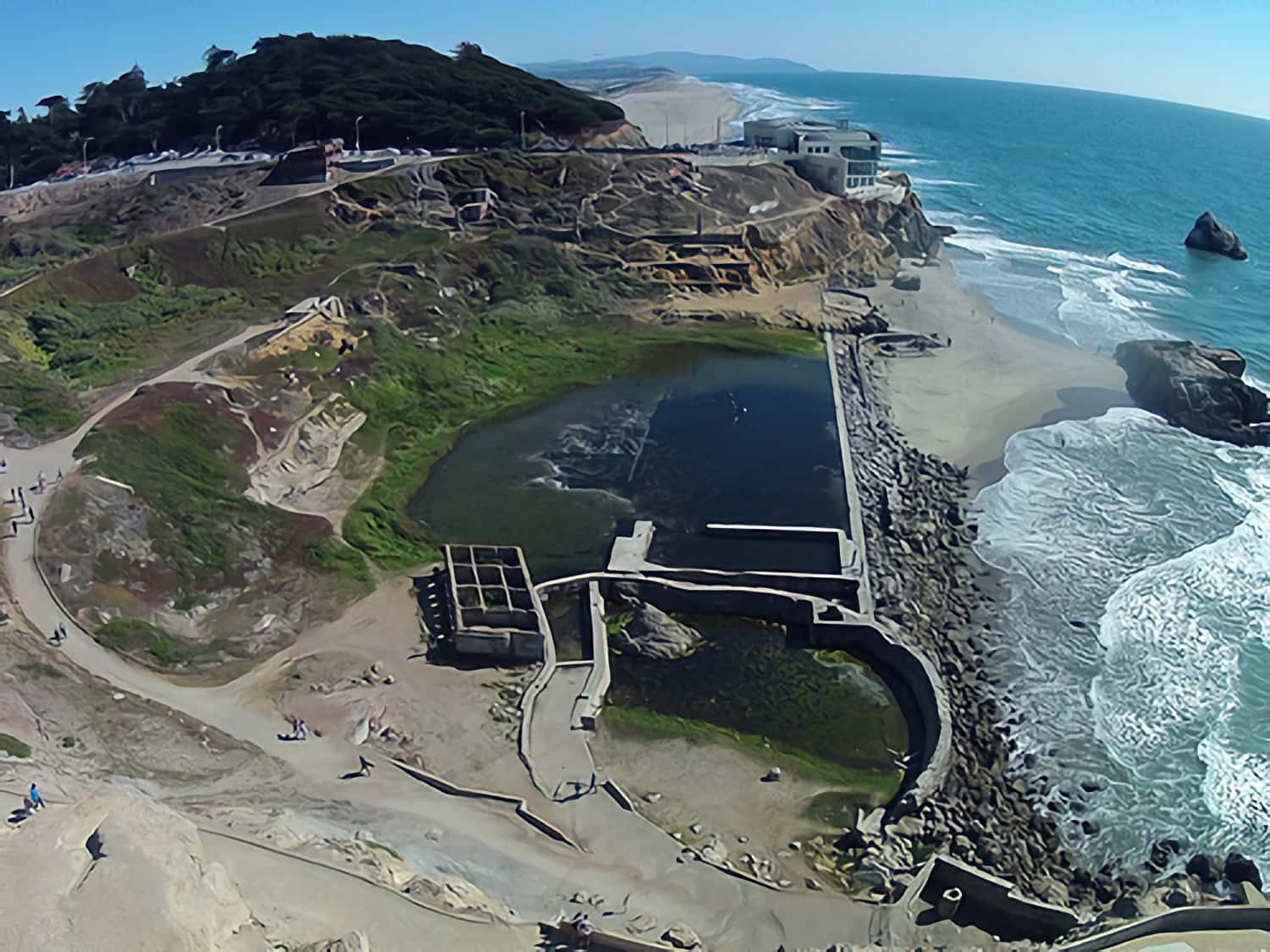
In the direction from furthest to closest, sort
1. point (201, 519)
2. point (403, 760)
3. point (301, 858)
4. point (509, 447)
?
1. point (509, 447)
2. point (201, 519)
3. point (403, 760)
4. point (301, 858)

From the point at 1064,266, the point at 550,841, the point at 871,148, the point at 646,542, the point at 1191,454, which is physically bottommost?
the point at 550,841

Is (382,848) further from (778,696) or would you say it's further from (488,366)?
(488,366)

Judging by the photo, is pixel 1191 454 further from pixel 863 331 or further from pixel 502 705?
pixel 502 705

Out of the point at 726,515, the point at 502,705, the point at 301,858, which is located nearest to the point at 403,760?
the point at 502,705

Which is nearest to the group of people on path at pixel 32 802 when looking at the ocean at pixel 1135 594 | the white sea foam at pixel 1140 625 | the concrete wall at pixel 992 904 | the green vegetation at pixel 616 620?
the green vegetation at pixel 616 620

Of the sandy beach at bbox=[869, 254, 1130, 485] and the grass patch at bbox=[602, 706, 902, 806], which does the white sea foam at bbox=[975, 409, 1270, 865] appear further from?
the grass patch at bbox=[602, 706, 902, 806]

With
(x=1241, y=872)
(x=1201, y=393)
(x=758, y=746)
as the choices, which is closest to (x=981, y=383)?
(x=1201, y=393)

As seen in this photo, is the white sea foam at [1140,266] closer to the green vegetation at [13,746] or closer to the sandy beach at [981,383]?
the sandy beach at [981,383]

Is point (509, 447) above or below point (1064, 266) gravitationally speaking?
below
